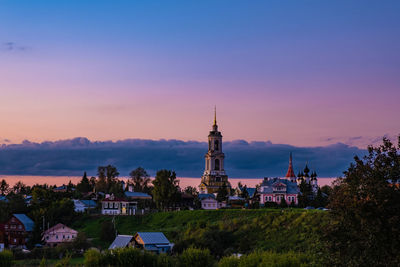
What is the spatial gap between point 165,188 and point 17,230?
2626 centimetres

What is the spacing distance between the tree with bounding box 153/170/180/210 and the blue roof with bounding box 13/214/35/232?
2231cm

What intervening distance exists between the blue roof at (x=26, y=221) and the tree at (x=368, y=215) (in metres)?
65.8

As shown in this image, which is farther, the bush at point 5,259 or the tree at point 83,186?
the tree at point 83,186

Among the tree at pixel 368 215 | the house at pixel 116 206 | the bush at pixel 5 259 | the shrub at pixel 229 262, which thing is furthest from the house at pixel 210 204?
the tree at pixel 368 215

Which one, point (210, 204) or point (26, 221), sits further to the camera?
point (210, 204)

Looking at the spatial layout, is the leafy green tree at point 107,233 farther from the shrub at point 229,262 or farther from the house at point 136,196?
the shrub at point 229,262

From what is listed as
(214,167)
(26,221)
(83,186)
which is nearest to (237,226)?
(26,221)

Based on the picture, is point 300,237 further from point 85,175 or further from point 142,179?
point 85,175

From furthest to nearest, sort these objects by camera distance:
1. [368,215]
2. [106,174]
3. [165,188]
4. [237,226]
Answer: [106,174] → [165,188] → [237,226] → [368,215]

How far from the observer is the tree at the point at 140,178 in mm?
132250

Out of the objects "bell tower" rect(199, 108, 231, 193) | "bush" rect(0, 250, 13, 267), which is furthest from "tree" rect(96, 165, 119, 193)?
"bush" rect(0, 250, 13, 267)

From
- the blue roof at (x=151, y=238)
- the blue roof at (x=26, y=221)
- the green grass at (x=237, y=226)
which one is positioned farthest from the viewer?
the blue roof at (x=26, y=221)

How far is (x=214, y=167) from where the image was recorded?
5172 inches

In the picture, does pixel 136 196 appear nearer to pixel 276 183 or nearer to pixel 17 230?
pixel 276 183
